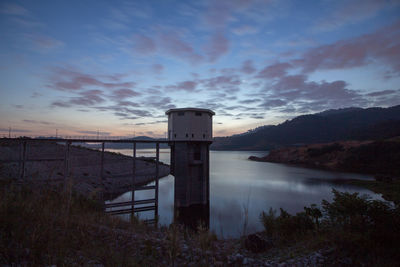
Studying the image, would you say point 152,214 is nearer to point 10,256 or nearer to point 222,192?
point 222,192

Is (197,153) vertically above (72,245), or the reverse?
(197,153)

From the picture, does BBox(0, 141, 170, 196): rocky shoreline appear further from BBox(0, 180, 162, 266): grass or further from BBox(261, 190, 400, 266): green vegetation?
BBox(261, 190, 400, 266): green vegetation

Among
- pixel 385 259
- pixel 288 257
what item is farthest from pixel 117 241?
pixel 385 259

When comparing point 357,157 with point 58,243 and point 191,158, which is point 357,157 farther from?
point 58,243

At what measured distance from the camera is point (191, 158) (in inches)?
923

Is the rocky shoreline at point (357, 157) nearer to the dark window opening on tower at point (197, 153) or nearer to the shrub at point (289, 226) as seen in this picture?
the dark window opening on tower at point (197, 153)

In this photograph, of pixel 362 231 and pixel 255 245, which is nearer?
pixel 362 231

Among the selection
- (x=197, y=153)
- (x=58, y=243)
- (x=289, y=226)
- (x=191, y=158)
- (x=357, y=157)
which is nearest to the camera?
(x=58, y=243)

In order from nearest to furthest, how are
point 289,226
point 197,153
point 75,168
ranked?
point 289,226 < point 197,153 < point 75,168

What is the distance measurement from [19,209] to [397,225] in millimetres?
11876

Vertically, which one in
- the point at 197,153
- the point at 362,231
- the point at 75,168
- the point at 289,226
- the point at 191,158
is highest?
the point at 197,153

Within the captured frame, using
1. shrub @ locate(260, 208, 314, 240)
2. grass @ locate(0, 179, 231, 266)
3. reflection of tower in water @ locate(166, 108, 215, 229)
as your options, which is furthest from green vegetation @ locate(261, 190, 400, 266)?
reflection of tower in water @ locate(166, 108, 215, 229)

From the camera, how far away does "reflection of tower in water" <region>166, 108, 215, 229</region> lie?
73.7ft

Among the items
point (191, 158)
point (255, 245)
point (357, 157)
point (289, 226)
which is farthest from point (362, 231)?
point (357, 157)
